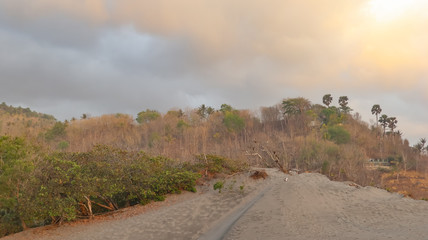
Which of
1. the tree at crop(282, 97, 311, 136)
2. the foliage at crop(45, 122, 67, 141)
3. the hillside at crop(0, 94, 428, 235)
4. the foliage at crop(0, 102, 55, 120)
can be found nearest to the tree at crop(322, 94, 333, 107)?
the hillside at crop(0, 94, 428, 235)

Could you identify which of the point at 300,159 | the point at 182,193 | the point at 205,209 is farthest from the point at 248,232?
the point at 300,159

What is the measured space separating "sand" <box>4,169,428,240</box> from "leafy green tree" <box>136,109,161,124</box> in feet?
178

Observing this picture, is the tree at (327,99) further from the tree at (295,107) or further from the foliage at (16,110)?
the foliage at (16,110)

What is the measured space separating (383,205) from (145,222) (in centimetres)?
Answer: 1210

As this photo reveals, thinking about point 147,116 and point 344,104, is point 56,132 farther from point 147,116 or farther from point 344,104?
point 344,104

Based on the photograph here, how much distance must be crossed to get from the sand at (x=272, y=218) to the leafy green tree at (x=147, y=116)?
54297 millimetres

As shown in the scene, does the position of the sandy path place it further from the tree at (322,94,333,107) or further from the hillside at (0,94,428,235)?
the tree at (322,94,333,107)

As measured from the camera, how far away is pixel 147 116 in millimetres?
74312

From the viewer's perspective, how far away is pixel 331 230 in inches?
490

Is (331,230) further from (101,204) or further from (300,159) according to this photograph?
(300,159)

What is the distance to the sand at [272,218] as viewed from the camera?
41.1 feet

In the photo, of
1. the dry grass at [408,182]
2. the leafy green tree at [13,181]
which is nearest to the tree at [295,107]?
the dry grass at [408,182]

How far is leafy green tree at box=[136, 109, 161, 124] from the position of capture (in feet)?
240

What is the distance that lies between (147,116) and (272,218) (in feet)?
205
